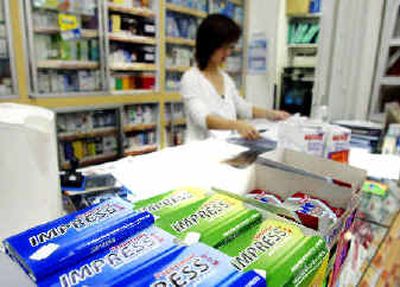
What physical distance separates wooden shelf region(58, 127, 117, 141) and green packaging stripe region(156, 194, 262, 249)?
3.10 meters

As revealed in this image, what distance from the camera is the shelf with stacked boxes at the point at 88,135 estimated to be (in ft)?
11.0

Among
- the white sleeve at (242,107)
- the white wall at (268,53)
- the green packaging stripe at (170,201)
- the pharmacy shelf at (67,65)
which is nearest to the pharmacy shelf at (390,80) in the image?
the white sleeve at (242,107)

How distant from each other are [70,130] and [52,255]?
129 inches

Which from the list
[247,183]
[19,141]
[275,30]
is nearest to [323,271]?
[247,183]

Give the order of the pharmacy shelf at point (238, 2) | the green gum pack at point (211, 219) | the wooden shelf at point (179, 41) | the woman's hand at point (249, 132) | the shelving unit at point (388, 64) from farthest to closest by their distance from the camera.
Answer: the pharmacy shelf at point (238, 2), the wooden shelf at point (179, 41), the shelving unit at point (388, 64), the woman's hand at point (249, 132), the green gum pack at point (211, 219)

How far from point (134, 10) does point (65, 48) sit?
2.90ft

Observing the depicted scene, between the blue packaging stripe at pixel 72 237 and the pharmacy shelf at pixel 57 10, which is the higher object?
the pharmacy shelf at pixel 57 10

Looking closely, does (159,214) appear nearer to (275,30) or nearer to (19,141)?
(19,141)

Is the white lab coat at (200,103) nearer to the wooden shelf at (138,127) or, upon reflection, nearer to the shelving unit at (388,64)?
the shelving unit at (388,64)

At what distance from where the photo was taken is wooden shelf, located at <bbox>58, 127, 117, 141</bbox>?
334 cm

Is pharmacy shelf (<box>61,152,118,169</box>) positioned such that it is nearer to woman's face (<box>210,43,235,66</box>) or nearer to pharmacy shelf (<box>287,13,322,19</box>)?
woman's face (<box>210,43,235,66</box>)

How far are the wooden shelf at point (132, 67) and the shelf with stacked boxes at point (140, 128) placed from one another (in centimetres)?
46

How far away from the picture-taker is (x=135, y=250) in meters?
0.43

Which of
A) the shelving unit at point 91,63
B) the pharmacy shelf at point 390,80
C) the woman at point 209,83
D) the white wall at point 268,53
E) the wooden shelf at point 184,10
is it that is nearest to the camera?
the pharmacy shelf at point 390,80
